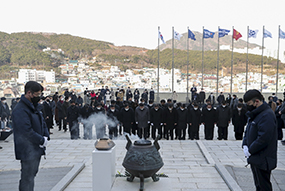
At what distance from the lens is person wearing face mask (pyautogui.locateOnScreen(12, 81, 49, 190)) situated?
398 cm

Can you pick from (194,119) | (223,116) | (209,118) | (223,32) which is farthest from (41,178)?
(223,32)

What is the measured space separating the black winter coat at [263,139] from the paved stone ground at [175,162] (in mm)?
1358

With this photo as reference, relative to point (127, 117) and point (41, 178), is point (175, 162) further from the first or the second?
point (127, 117)

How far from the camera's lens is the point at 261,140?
376cm

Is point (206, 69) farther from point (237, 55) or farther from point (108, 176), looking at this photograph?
point (108, 176)

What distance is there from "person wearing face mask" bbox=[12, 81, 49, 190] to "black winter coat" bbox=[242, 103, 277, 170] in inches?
133

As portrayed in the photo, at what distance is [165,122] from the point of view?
35.6 ft

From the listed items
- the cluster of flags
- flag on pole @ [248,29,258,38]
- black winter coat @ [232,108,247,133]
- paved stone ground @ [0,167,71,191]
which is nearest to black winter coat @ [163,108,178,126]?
black winter coat @ [232,108,247,133]

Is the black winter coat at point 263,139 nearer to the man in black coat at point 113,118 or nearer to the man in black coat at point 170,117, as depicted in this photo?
the man in black coat at point 170,117

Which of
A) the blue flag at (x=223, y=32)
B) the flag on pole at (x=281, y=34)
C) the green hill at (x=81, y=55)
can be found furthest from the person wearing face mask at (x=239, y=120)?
the green hill at (x=81, y=55)

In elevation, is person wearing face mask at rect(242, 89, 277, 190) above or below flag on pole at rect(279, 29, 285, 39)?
below

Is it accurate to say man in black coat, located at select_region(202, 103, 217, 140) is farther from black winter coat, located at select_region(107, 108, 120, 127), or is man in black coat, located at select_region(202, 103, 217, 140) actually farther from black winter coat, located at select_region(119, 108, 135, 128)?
black winter coat, located at select_region(107, 108, 120, 127)

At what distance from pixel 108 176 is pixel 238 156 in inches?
171

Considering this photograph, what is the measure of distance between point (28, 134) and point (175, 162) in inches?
170
